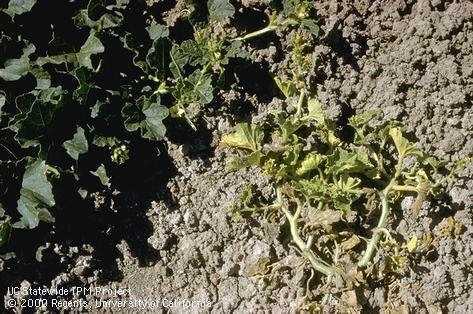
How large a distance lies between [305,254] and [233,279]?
0.33 m

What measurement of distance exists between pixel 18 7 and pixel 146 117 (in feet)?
2.05

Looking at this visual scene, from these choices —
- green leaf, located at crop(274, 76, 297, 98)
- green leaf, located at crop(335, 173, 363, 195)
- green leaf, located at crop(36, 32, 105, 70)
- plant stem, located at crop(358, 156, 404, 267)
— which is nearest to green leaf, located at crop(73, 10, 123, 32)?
green leaf, located at crop(36, 32, 105, 70)

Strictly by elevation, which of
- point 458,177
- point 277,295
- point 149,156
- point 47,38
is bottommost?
point 277,295

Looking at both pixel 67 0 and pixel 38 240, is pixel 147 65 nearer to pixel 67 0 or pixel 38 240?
pixel 67 0

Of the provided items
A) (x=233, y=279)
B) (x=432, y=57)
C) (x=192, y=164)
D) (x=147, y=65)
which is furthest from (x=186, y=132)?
(x=432, y=57)

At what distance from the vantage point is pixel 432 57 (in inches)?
107

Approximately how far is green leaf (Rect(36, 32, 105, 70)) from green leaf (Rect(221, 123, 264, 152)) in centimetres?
60

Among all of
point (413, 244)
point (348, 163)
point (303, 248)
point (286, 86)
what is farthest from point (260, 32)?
point (413, 244)

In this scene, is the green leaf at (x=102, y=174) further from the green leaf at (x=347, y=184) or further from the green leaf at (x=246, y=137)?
the green leaf at (x=347, y=184)

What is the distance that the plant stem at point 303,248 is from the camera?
2.60m

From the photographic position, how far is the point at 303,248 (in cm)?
262

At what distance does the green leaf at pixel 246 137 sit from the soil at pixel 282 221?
142mm

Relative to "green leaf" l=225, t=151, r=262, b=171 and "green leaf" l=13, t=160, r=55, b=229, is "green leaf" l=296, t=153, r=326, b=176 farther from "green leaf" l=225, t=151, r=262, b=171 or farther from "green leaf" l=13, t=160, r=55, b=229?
"green leaf" l=13, t=160, r=55, b=229

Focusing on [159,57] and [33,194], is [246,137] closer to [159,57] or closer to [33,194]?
[159,57]
